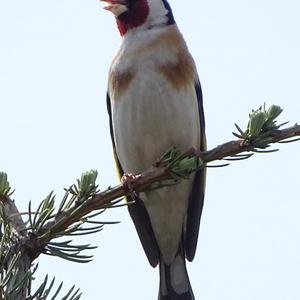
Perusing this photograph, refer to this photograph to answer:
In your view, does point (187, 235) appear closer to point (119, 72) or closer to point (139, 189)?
point (119, 72)

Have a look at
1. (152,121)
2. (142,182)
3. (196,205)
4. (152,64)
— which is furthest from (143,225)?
(142,182)

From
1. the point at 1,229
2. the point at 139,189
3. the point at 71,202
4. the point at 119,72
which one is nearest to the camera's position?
the point at 1,229

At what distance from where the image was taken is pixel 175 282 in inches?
184

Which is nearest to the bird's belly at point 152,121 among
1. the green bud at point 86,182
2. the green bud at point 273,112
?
the green bud at point 273,112

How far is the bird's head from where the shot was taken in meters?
4.94

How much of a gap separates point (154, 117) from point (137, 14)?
3.25ft

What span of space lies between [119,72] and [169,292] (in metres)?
1.41

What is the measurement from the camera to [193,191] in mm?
4742

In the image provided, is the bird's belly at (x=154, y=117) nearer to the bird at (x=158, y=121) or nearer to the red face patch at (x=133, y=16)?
the bird at (x=158, y=121)

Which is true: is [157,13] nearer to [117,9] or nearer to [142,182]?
[117,9]

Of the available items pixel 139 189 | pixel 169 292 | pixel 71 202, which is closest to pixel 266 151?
pixel 139 189

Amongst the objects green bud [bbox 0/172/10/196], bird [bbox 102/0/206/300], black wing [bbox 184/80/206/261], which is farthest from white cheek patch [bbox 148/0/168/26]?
green bud [bbox 0/172/10/196]

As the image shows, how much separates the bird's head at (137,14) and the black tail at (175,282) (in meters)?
1.56

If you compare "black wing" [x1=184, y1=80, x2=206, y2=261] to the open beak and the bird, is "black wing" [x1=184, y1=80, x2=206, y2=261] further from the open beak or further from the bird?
the open beak
